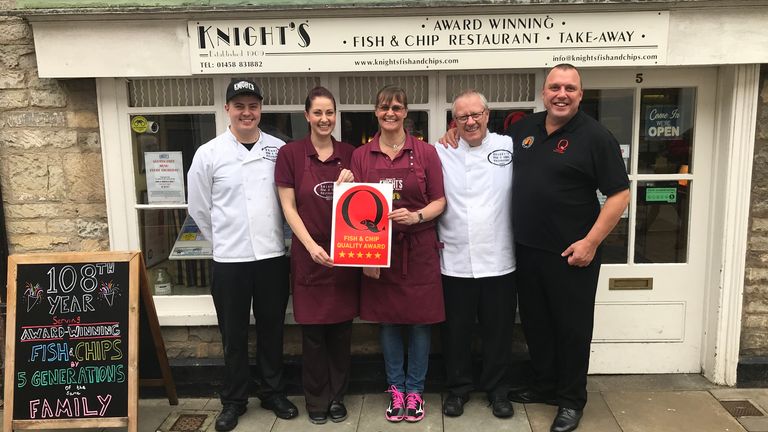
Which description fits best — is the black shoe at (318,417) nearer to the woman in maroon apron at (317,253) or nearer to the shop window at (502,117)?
the woman in maroon apron at (317,253)

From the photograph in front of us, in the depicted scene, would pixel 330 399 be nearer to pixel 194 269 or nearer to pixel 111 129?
pixel 194 269

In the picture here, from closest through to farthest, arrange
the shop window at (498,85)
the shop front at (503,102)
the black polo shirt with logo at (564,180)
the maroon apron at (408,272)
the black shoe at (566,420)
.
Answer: the black polo shirt with logo at (564,180) → the maroon apron at (408,272) → the black shoe at (566,420) → the shop front at (503,102) → the shop window at (498,85)

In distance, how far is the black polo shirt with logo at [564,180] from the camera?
118 inches

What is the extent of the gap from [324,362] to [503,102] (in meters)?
2.09

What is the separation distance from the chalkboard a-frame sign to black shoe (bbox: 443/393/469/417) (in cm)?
187

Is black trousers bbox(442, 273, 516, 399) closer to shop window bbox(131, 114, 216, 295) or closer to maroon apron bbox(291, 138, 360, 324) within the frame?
maroon apron bbox(291, 138, 360, 324)

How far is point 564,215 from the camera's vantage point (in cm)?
308

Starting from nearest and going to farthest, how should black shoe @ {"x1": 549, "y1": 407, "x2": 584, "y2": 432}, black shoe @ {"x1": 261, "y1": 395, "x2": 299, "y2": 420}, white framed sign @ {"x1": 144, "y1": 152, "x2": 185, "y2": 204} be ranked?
black shoe @ {"x1": 549, "y1": 407, "x2": 584, "y2": 432}
black shoe @ {"x1": 261, "y1": 395, "x2": 299, "y2": 420}
white framed sign @ {"x1": 144, "y1": 152, "x2": 185, "y2": 204}

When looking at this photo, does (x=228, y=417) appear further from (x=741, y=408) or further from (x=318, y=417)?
(x=741, y=408)

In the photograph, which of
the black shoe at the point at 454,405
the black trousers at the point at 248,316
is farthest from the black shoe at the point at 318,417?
the black shoe at the point at 454,405

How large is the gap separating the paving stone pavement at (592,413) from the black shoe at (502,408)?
1.6 inches

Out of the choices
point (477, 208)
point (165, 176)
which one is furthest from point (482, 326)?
point (165, 176)

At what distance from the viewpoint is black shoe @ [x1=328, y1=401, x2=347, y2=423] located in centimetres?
341

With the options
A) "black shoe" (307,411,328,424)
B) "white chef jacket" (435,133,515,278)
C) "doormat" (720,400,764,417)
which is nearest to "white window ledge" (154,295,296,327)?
"black shoe" (307,411,328,424)
